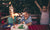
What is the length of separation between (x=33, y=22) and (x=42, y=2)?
0.73 metres

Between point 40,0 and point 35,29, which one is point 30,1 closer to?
point 40,0

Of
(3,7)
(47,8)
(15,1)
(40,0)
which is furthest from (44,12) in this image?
(3,7)

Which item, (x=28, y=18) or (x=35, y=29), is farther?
(x=28, y=18)

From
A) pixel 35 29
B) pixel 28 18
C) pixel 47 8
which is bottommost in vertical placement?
pixel 35 29

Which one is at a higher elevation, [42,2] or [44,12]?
[42,2]

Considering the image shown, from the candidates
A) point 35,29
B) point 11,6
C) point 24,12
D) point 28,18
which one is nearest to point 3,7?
point 11,6

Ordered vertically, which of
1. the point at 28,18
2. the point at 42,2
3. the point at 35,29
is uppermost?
the point at 42,2

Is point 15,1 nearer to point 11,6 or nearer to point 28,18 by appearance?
point 11,6

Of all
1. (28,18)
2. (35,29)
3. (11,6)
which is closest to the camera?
(35,29)

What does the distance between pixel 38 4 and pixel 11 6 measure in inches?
34.6

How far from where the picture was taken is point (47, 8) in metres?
3.19

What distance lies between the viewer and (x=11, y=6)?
3.13m

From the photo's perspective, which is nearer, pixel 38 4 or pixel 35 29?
pixel 35 29

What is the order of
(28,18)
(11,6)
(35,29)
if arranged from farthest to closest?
(11,6) → (28,18) → (35,29)
